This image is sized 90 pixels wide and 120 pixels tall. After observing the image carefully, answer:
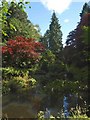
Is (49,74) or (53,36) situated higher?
(53,36)

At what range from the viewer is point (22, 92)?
15547 millimetres

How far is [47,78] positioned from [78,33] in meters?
3.84

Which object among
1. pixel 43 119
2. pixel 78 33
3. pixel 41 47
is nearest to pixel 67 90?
pixel 78 33

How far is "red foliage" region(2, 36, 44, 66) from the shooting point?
16531mm

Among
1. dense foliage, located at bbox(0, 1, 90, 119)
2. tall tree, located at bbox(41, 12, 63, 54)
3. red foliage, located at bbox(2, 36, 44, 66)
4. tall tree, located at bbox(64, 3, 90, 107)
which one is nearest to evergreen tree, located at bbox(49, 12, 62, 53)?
tall tree, located at bbox(41, 12, 63, 54)

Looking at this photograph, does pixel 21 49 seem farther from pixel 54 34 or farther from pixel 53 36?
pixel 54 34

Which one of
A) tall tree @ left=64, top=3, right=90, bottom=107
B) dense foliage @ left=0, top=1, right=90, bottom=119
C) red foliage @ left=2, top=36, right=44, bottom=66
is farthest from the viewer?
red foliage @ left=2, top=36, right=44, bottom=66

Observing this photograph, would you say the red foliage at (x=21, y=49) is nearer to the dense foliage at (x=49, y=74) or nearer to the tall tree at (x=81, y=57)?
the dense foliage at (x=49, y=74)

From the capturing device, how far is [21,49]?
54.6 ft

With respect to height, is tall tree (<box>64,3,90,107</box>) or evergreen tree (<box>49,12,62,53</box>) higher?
evergreen tree (<box>49,12,62,53</box>)

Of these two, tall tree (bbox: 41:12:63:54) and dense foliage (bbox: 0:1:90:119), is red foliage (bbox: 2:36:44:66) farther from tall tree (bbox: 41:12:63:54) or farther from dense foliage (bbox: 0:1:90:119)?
tall tree (bbox: 41:12:63:54)

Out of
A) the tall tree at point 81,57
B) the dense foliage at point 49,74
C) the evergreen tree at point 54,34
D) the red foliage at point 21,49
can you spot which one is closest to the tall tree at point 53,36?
the evergreen tree at point 54,34

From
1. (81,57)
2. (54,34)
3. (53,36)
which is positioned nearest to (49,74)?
(81,57)

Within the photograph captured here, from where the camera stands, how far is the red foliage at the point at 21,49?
16.5m
